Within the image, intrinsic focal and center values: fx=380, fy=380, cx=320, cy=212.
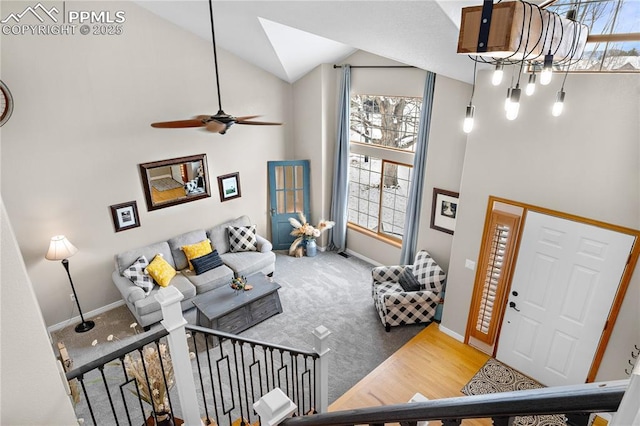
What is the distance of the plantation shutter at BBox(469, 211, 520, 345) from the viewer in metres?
4.42

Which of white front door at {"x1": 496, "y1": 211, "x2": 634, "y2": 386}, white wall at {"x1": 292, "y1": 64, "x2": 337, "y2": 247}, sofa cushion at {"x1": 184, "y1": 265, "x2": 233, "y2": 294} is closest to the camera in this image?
white front door at {"x1": 496, "y1": 211, "x2": 634, "y2": 386}

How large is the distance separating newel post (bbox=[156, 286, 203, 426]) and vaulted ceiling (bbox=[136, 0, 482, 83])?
2.98 m

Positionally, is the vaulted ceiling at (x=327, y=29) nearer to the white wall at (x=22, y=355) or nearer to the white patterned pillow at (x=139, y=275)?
the white wall at (x=22, y=355)

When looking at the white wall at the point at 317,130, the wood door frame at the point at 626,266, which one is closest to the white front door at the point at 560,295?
the wood door frame at the point at 626,266

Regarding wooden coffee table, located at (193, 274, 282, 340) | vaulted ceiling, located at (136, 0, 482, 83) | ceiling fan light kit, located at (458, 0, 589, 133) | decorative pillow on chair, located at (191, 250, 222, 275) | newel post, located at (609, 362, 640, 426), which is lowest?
wooden coffee table, located at (193, 274, 282, 340)

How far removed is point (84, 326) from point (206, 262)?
1.91 meters

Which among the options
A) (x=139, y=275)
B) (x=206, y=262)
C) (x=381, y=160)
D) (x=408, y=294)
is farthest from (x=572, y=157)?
(x=139, y=275)

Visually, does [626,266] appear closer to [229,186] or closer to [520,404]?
[520,404]

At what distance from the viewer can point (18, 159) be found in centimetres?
475

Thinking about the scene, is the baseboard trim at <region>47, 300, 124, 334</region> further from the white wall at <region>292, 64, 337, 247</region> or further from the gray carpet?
the white wall at <region>292, 64, 337, 247</region>

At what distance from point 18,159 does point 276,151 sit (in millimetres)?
4073

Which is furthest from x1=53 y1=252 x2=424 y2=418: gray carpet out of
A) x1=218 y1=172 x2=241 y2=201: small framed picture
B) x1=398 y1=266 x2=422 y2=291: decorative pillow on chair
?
x1=218 y1=172 x2=241 y2=201: small framed picture

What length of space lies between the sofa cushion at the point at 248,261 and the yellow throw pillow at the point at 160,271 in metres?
0.99

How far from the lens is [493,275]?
15.3ft
